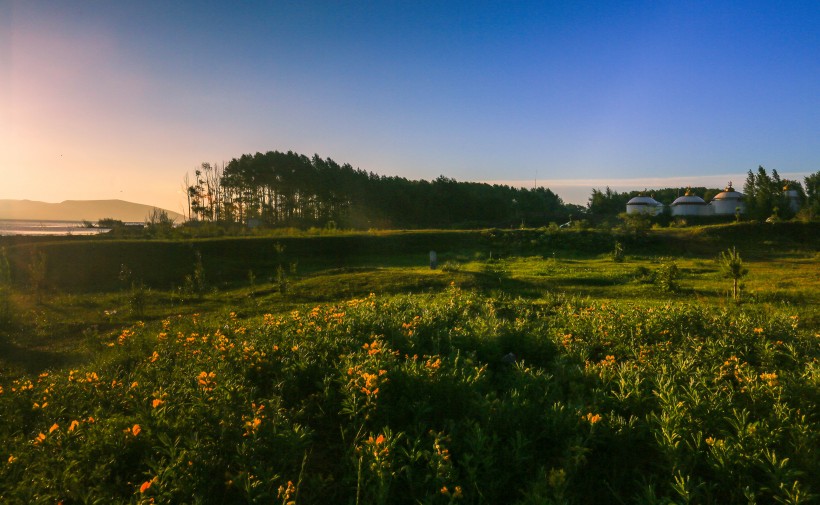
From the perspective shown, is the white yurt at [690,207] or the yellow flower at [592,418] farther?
the white yurt at [690,207]

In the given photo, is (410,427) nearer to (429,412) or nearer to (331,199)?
(429,412)

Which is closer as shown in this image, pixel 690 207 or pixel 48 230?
pixel 48 230

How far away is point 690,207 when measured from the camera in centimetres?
4769

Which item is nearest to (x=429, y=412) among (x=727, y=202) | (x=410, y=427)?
(x=410, y=427)

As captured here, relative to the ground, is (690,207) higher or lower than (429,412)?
higher

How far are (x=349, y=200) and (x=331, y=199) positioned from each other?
2474 millimetres

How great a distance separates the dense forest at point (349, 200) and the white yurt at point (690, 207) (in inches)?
162

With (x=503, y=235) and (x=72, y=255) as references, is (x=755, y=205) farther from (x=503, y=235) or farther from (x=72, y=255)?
(x=72, y=255)

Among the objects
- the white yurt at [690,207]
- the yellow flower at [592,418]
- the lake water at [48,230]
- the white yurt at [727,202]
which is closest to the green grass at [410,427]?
the yellow flower at [592,418]

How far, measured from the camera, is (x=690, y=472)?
3047 mm

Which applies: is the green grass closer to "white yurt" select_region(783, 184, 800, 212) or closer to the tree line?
the tree line

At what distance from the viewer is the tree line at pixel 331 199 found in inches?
1703

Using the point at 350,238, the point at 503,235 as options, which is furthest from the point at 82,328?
the point at 503,235

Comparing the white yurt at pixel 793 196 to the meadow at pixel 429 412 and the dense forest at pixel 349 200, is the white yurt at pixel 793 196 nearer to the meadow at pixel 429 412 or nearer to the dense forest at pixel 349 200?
the dense forest at pixel 349 200
